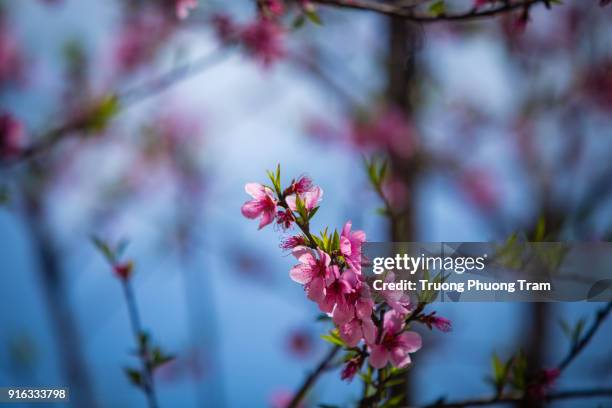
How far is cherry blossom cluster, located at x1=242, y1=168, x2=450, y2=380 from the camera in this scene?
0.74 meters

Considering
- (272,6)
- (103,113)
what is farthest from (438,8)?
(103,113)

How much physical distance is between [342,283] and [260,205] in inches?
7.4

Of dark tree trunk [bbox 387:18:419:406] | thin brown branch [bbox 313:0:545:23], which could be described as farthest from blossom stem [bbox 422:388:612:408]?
dark tree trunk [bbox 387:18:419:406]

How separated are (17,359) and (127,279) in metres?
1.99

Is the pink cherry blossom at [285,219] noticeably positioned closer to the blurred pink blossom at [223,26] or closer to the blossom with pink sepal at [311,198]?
the blossom with pink sepal at [311,198]

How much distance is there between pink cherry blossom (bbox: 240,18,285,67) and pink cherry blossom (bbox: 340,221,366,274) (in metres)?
1.07

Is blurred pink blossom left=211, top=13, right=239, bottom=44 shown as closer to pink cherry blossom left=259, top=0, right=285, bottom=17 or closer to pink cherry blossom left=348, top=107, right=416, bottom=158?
pink cherry blossom left=259, top=0, right=285, bottom=17

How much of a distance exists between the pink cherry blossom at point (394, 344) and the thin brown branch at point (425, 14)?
2.06 ft

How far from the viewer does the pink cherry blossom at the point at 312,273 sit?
75 centimetres

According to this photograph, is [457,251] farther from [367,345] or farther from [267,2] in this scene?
[267,2]

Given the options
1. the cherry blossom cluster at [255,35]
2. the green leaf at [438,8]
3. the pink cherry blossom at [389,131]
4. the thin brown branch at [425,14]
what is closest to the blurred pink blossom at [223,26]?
the cherry blossom cluster at [255,35]

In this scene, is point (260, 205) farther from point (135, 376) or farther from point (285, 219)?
point (135, 376)

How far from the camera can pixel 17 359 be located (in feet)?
8.79

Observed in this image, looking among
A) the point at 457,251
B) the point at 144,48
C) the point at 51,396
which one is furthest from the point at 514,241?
the point at 144,48
